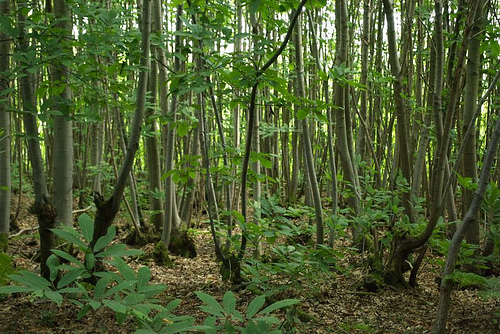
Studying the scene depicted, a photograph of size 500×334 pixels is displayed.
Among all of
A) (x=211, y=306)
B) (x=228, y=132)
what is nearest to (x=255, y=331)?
(x=211, y=306)

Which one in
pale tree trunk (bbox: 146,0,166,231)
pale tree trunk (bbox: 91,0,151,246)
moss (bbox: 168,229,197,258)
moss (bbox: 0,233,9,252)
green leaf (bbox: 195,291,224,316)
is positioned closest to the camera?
green leaf (bbox: 195,291,224,316)

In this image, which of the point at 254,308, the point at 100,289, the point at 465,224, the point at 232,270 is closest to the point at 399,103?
the point at 465,224

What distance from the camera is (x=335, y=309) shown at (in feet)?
12.8

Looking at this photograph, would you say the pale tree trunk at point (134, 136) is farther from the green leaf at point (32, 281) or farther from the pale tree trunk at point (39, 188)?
the green leaf at point (32, 281)

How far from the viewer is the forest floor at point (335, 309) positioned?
3.13 meters

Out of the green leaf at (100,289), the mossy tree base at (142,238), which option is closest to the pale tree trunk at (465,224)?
the green leaf at (100,289)

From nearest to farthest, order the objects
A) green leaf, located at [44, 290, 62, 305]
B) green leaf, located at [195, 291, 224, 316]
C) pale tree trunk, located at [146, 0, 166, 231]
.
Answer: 1. green leaf, located at [44, 290, 62, 305]
2. green leaf, located at [195, 291, 224, 316]
3. pale tree trunk, located at [146, 0, 166, 231]

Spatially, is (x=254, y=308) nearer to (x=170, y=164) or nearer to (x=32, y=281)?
(x=32, y=281)

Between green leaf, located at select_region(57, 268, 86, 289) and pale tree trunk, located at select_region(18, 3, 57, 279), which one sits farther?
Result: pale tree trunk, located at select_region(18, 3, 57, 279)

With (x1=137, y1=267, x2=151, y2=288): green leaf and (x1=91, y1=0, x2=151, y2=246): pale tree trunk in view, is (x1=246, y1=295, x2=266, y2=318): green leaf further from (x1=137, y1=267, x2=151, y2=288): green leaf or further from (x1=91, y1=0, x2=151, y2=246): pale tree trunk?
(x1=91, y1=0, x2=151, y2=246): pale tree trunk

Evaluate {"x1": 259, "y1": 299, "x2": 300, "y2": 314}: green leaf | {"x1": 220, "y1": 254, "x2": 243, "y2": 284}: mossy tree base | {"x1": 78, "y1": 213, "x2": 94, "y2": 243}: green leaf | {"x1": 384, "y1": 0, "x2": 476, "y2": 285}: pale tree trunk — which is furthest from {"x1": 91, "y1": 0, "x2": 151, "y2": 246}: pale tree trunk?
{"x1": 384, "y1": 0, "x2": 476, "y2": 285}: pale tree trunk

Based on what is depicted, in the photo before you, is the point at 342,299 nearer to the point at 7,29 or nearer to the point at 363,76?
the point at 363,76

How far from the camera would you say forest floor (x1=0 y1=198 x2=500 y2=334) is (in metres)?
3.13

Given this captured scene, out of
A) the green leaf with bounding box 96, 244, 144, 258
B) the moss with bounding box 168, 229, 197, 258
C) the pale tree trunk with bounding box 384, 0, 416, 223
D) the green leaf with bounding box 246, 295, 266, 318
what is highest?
the pale tree trunk with bounding box 384, 0, 416, 223
